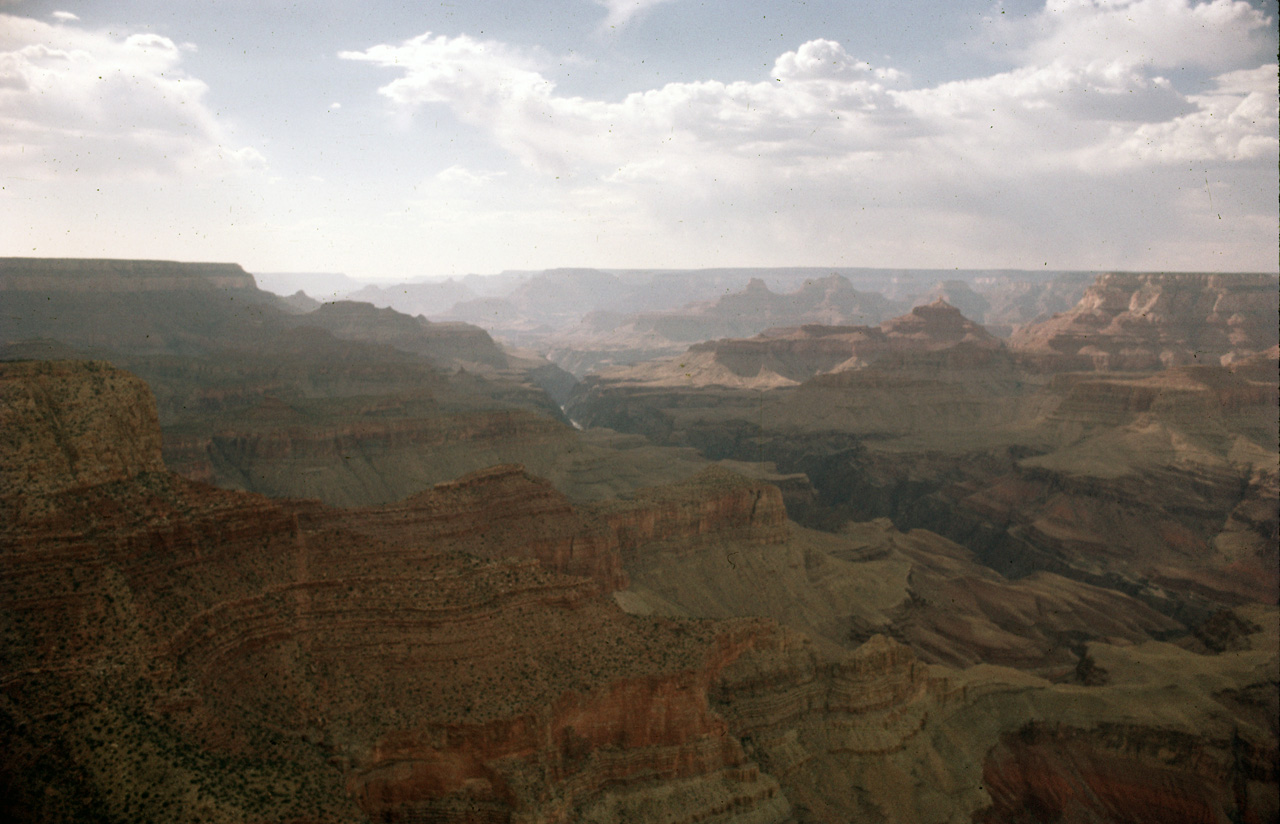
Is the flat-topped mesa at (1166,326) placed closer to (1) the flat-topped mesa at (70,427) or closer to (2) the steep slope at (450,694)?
(2) the steep slope at (450,694)

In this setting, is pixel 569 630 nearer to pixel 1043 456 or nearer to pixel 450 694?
pixel 450 694

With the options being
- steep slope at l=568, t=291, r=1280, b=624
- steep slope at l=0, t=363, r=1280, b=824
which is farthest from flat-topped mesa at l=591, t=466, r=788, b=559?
steep slope at l=568, t=291, r=1280, b=624

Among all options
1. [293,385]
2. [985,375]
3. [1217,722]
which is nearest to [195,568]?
[1217,722]

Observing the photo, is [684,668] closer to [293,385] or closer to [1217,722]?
[1217,722]

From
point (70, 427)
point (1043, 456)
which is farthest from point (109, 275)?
point (1043, 456)

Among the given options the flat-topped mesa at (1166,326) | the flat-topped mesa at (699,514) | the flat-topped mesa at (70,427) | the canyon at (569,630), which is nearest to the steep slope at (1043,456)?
the canyon at (569,630)

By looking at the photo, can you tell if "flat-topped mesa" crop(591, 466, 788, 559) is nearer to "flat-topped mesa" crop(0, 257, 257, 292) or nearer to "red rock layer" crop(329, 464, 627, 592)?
"red rock layer" crop(329, 464, 627, 592)
